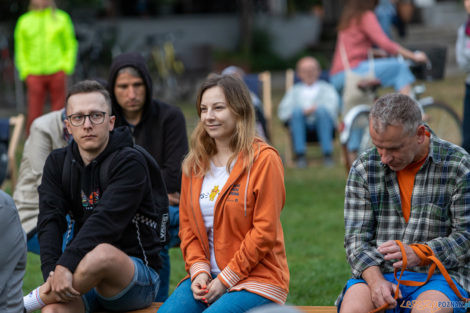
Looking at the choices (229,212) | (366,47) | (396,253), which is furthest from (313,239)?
(396,253)

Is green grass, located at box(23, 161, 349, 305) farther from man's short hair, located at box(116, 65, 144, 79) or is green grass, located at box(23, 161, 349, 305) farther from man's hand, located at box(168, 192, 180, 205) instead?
man's short hair, located at box(116, 65, 144, 79)

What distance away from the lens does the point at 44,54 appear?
11219 millimetres

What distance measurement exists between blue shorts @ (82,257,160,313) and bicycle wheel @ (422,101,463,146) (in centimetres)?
494

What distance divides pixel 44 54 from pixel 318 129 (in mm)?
4087

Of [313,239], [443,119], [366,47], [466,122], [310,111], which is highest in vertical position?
[366,47]

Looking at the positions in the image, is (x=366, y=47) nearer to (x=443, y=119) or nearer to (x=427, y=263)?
(x=443, y=119)

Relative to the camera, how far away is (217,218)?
12.5 ft

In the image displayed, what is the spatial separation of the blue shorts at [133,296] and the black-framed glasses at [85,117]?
732 mm

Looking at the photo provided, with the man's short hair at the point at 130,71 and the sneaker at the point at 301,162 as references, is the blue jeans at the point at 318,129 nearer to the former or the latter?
the sneaker at the point at 301,162

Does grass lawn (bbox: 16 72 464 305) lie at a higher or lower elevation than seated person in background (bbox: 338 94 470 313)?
lower

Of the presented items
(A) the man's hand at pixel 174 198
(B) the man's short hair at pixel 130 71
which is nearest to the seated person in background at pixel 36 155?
(B) the man's short hair at pixel 130 71

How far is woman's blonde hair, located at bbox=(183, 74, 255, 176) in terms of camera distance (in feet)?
12.9

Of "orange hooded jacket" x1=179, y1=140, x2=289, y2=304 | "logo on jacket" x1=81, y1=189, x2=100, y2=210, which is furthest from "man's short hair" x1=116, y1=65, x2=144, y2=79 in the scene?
"orange hooded jacket" x1=179, y1=140, x2=289, y2=304

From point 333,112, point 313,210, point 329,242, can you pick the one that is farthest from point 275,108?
point 329,242
